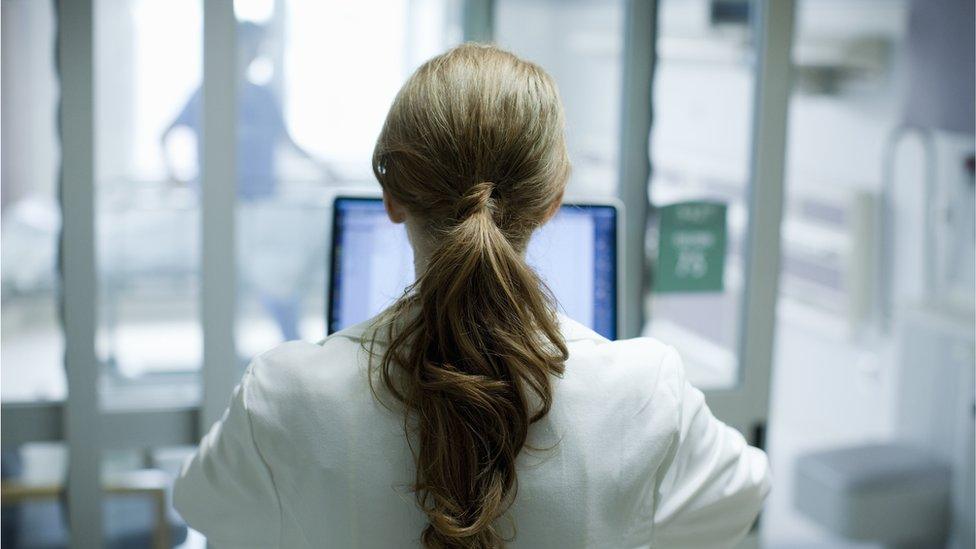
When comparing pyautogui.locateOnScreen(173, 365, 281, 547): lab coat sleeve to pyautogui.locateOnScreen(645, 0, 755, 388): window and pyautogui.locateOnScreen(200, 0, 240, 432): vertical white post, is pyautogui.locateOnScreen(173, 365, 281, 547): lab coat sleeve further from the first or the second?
pyautogui.locateOnScreen(645, 0, 755, 388): window

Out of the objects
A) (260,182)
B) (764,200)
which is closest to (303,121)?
(260,182)

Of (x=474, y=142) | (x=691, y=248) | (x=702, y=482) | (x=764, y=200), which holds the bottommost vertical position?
(x=702, y=482)

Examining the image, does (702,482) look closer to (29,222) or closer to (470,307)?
(470,307)

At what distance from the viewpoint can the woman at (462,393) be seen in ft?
2.86

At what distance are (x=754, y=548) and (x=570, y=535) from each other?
1272mm

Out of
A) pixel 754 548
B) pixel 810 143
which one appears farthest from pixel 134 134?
pixel 810 143

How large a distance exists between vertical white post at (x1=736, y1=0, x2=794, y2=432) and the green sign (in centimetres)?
6

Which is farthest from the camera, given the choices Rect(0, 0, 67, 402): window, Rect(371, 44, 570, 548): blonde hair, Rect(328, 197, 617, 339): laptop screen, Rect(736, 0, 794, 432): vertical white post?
Rect(736, 0, 794, 432): vertical white post

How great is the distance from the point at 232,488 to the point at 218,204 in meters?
0.86

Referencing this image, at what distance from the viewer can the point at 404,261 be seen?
137cm

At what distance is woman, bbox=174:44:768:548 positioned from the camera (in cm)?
87

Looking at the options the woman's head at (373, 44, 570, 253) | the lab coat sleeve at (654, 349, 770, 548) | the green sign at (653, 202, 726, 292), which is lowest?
the lab coat sleeve at (654, 349, 770, 548)

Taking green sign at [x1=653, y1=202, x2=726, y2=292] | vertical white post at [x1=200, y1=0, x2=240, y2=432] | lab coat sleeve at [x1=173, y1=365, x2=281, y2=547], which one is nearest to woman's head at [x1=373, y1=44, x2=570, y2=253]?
lab coat sleeve at [x1=173, y1=365, x2=281, y2=547]

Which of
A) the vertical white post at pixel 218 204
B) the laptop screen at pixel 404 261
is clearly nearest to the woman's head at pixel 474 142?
the laptop screen at pixel 404 261
